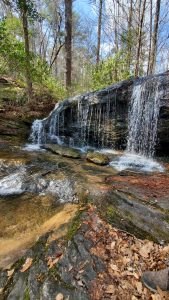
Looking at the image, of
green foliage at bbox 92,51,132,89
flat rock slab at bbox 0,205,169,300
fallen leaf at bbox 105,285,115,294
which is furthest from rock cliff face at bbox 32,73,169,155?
fallen leaf at bbox 105,285,115,294

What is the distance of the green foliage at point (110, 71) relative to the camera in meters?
12.5

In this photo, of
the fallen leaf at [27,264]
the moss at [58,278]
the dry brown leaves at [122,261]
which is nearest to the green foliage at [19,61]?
the dry brown leaves at [122,261]

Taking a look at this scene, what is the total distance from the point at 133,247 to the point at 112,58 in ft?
37.8

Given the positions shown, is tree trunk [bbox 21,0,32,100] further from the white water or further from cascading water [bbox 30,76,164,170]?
the white water

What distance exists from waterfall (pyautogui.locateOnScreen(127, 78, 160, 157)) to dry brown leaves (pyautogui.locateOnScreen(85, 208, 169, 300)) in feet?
18.0

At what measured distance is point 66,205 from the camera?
411 cm

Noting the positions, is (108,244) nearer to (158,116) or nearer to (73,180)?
(73,180)

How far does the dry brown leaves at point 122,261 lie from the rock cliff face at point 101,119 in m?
5.52

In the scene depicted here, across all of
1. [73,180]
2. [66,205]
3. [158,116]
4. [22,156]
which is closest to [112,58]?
[158,116]

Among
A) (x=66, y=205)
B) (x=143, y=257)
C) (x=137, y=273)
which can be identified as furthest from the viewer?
(x=66, y=205)

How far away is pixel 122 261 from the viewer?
266cm

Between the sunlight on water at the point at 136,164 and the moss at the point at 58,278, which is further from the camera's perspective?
the sunlight on water at the point at 136,164

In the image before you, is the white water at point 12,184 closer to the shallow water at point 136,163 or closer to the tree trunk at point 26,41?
the shallow water at point 136,163

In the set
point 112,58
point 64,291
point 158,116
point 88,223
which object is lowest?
point 64,291
